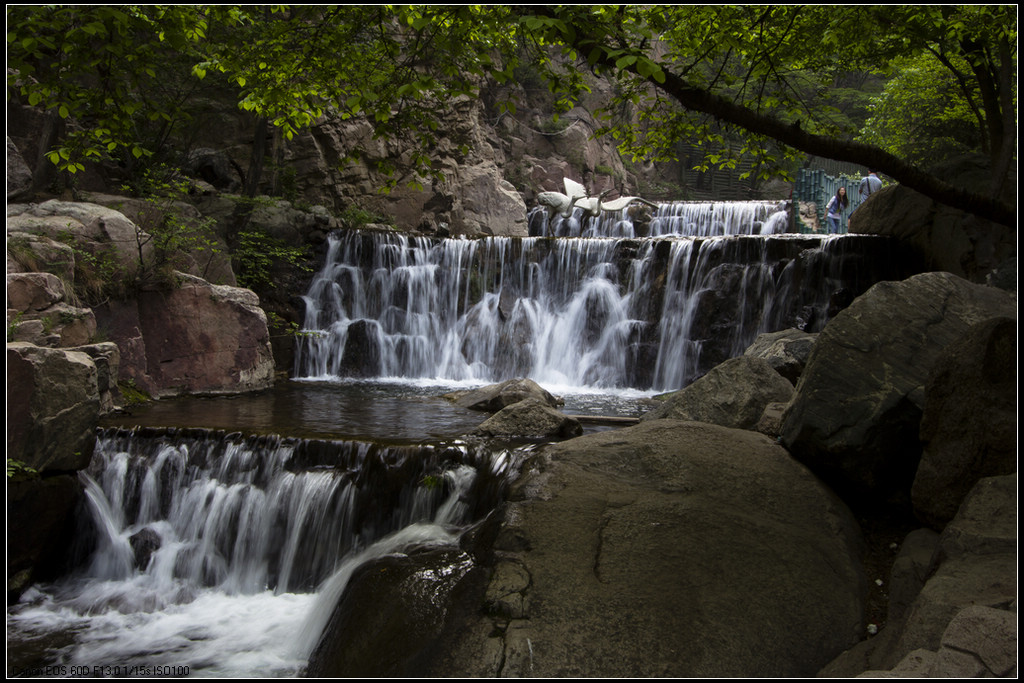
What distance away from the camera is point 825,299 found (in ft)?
39.9

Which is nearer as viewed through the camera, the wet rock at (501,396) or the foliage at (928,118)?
the wet rock at (501,396)

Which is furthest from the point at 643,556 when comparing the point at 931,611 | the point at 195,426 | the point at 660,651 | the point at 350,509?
the point at 195,426

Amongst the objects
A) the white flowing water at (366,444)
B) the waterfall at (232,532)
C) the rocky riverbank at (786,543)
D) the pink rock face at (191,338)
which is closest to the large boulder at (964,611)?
the rocky riverbank at (786,543)

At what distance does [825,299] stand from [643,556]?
964 centimetres

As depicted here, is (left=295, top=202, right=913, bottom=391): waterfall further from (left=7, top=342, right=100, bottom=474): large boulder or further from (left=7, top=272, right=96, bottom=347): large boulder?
(left=7, top=342, right=100, bottom=474): large boulder

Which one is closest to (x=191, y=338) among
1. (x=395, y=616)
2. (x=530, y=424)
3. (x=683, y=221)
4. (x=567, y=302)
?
(x=530, y=424)

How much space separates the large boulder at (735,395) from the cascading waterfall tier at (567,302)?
530 cm

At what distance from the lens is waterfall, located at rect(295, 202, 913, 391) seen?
12.4 metres

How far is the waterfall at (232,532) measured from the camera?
17.1ft

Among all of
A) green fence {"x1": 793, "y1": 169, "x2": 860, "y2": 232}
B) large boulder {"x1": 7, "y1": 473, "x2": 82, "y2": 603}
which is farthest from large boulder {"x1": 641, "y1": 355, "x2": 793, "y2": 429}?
green fence {"x1": 793, "y1": 169, "x2": 860, "y2": 232}

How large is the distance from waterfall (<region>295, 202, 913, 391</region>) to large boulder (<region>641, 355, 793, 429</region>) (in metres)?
5.31

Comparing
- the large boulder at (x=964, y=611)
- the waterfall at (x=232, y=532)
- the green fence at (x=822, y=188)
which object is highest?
the green fence at (x=822, y=188)

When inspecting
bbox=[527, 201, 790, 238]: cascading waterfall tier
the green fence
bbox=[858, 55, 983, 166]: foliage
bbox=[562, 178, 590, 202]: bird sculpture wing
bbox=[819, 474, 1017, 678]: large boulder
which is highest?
bbox=[858, 55, 983, 166]: foliage

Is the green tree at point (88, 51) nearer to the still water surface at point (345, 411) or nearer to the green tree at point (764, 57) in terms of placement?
the green tree at point (764, 57)
